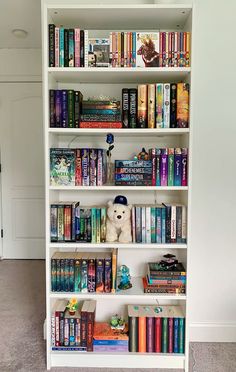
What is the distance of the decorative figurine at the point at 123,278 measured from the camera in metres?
1.69

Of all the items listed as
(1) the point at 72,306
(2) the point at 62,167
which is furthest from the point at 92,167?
(1) the point at 72,306

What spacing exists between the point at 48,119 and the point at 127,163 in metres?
0.50

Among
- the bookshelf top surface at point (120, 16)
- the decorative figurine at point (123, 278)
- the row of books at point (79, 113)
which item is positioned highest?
the bookshelf top surface at point (120, 16)

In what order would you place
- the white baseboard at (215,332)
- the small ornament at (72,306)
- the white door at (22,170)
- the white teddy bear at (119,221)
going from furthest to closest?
the white door at (22,170) < the white baseboard at (215,332) < the small ornament at (72,306) < the white teddy bear at (119,221)

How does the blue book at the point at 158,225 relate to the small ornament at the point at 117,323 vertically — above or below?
above

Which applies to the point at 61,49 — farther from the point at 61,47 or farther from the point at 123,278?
the point at 123,278

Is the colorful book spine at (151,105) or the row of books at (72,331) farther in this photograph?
the row of books at (72,331)

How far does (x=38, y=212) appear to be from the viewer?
3428 mm

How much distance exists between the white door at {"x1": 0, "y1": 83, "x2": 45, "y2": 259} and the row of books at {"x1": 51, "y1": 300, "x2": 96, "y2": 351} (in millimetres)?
1876

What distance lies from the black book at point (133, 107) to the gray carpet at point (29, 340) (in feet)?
4.61

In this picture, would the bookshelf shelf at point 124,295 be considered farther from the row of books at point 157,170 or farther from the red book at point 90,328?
the row of books at point 157,170

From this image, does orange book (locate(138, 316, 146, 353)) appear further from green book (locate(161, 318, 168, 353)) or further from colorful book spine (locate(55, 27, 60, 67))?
colorful book spine (locate(55, 27, 60, 67))

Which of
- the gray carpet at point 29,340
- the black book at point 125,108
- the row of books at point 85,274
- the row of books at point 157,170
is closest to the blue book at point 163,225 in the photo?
the row of books at point 157,170

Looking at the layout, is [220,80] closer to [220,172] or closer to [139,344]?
[220,172]
